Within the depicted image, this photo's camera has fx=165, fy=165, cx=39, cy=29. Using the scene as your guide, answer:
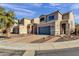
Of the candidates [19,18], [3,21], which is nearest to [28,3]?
[19,18]

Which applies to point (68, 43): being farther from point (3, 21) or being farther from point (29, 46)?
point (3, 21)

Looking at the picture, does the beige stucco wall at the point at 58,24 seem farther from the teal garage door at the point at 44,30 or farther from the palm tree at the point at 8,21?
the palm tree at the point at 8,21

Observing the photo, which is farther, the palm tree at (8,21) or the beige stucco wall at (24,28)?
the palm tree at (8,21)

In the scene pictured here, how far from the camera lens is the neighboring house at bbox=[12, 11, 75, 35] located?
12.2 meters

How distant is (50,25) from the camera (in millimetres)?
12883

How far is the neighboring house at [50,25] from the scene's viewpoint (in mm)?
12250

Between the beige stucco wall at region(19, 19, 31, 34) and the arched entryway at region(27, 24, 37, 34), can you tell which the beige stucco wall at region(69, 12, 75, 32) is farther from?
the beige stucco wall at region(19, 19, 31, 34)

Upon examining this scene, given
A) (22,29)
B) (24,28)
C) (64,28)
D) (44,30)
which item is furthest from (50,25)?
(22,29)

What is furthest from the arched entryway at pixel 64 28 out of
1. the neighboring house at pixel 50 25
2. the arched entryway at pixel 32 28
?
the arched entryway at pixel 32 28

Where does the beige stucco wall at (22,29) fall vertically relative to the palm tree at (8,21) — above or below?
below

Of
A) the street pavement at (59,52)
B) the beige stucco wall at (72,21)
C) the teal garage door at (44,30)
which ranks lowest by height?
the street pavement at (59,52)

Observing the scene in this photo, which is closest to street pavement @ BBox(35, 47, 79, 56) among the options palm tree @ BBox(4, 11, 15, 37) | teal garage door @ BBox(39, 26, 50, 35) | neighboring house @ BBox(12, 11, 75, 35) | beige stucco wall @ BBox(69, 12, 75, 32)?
neighboring house @ BBox(12, 11, 75, 35)

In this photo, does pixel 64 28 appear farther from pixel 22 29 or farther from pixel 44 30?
pixel 22 29

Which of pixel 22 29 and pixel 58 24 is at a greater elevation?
pixel 58 24
